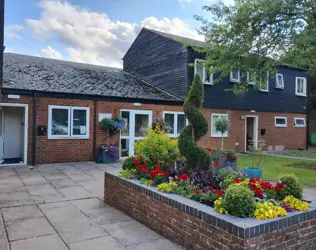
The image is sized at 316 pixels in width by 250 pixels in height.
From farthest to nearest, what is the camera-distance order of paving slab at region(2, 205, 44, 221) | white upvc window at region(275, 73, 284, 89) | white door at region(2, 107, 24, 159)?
1. white upvc window at region(275, 73, 284, 89)
2. white door at region(2, 107, 24, 159)
3. paving slab at region(2, 205, 44, 221)

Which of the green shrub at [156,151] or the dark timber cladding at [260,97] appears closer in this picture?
the green shrub at [156,151]

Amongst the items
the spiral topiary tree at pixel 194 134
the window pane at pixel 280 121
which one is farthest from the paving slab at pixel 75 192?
the window pane at pixel 280 121

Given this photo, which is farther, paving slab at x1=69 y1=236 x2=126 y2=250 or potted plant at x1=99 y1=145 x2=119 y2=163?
potted plant at x1=99 y1=145 x2=119 y2=163

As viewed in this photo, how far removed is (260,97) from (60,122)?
39.1 feet

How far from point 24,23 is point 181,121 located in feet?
27.1

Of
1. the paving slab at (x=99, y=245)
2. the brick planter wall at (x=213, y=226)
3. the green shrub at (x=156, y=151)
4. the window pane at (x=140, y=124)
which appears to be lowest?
the paving slab at (x=99, y=245)

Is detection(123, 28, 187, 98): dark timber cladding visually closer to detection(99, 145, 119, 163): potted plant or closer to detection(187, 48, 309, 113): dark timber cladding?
detection(187, 48, 309, 113): dark timber cladding

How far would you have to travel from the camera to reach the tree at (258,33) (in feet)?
30.2

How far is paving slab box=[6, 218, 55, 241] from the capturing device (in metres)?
3.78

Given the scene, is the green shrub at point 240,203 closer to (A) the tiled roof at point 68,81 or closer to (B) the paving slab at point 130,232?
(B) the paving slab at point 130,232

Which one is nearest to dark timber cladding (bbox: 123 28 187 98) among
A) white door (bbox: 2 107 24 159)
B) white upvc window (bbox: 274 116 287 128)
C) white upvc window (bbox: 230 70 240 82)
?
white upvc window (bbox: 230 70 240 82)

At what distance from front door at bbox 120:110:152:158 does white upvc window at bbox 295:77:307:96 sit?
38.1 feet

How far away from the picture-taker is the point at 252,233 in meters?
2.71

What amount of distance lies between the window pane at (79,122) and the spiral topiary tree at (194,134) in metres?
6.94
